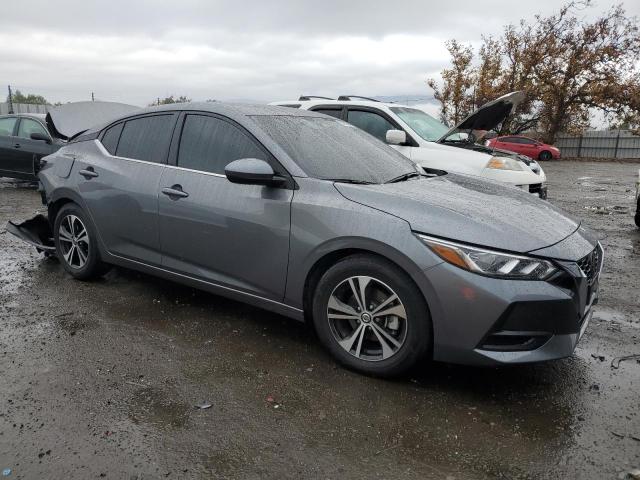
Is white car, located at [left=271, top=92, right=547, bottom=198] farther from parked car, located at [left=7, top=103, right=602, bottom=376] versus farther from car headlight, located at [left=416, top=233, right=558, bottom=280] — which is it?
car headlight, located at [left=416, top=233, right=558, bottom=280]

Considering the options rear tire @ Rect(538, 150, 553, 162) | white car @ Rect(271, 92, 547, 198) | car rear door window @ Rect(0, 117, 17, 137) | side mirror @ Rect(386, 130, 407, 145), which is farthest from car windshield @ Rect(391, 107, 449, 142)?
rear tire @ Rect(538, 150, 553, 162)

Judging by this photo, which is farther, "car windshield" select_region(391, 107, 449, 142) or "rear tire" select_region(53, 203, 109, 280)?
"car windshield" select_region(391, 107, 449, 142)

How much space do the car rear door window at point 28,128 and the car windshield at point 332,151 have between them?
821cm

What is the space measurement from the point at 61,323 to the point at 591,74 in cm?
3461

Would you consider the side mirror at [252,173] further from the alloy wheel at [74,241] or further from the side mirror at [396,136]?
the side mirror at [396,136]

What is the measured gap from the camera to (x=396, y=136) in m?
6.90

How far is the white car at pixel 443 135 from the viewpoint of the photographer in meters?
Answer: 6.97

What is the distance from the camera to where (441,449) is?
2518 millimetres

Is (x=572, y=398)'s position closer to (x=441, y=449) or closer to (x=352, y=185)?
(x=441, y=449)

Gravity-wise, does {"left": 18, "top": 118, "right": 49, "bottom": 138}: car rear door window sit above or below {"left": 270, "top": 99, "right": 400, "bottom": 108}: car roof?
below

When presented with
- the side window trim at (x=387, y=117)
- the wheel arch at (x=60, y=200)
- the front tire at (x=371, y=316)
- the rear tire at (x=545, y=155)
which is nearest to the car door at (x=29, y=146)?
the wheel arch at (x=60, y=200)

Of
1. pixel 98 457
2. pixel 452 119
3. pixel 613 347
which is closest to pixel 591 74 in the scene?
pixel 452 119

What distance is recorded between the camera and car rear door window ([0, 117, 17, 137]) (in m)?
10.6

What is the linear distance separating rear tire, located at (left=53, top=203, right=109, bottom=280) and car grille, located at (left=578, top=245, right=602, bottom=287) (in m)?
3.72
